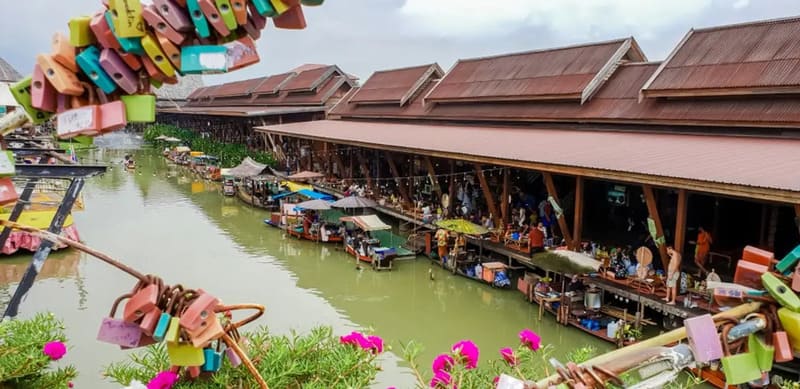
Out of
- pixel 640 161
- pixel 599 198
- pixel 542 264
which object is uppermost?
pixel 640 161

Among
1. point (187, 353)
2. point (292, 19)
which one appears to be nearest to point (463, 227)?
point (187, 353)

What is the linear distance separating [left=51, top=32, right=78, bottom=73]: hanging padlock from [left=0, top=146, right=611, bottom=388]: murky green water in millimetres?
6407

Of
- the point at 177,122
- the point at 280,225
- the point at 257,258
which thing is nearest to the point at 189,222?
the point at 280,225

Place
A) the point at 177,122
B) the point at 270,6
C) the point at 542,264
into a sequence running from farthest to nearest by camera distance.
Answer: the point at 177,122 < the point at 542,264 < the point at 270,6

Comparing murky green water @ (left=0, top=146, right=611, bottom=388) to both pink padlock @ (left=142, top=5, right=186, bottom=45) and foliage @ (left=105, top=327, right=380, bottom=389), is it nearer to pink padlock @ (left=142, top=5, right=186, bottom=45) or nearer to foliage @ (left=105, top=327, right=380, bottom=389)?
foliage @ (left=105, top=327, right=380, bottom=389)

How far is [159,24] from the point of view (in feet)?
6.44

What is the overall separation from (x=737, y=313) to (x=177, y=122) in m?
64.1

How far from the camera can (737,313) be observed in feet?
5.39

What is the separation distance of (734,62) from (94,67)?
1339cm

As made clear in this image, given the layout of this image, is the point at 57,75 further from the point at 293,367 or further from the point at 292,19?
the point at 293,367

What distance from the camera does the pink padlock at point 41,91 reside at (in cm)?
209

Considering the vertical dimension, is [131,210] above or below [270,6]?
below

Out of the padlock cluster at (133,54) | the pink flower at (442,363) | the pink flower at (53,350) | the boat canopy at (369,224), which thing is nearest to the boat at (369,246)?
the boat canopy at (369,224)

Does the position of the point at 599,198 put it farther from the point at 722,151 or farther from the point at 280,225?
the point at 280,225
